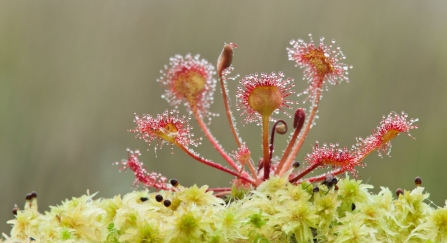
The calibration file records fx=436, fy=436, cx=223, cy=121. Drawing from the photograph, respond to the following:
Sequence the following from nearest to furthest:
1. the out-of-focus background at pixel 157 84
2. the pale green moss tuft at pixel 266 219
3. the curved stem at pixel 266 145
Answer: the pale green moss tuft at pixel 266 219, the curved stem at pixel 266 145, the out-of-focus background at pixel 157 84

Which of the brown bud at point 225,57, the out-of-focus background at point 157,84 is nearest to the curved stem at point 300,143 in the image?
the brown bud at point 225,57

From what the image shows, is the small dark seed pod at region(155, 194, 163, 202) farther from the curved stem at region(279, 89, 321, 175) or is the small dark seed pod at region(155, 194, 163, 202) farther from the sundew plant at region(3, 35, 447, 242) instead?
the curved stem at region(279, 89, 321, 175)

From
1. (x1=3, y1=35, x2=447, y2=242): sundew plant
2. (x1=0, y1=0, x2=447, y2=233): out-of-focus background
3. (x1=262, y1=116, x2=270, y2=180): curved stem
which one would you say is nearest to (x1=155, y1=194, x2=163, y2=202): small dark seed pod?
(x1=3, y1=35, x2=447, y2=242): sundew plant

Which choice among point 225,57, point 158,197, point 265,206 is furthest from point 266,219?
point 225,57

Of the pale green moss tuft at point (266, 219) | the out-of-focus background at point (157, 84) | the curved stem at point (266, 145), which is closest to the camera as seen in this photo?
the pale green moss tuft at point (266, 219)

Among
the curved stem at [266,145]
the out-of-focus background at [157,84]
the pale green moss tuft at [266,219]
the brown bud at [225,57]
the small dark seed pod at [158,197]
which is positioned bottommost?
the pale green moss tuft at [266,219]

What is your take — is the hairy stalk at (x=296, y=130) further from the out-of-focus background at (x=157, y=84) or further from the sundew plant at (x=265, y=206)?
the out-of-focus background at (x=157, y=84)

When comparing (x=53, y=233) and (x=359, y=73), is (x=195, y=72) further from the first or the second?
(x=359, y=73)

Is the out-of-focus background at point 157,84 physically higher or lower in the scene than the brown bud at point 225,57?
higher

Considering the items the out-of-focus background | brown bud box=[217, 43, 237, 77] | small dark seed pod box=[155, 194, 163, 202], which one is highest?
the out-of-focus background

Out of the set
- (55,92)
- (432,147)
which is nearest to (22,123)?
(55,92)
